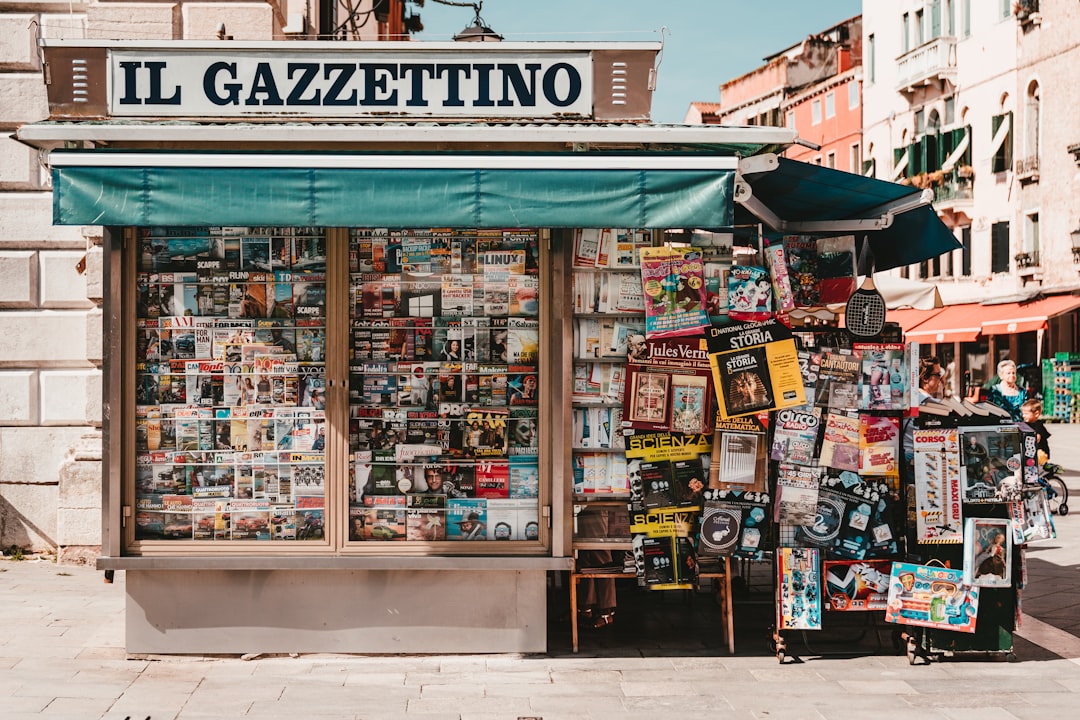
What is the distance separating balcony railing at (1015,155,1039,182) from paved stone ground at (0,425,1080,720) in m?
24.6

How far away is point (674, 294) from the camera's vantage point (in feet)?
21.7

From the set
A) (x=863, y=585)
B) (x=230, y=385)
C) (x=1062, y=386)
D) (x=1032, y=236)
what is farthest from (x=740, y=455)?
(x=1032, y=236)

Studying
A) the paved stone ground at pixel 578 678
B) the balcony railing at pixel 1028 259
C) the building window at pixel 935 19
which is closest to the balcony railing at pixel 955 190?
the balcony railing at pixel 1028 259

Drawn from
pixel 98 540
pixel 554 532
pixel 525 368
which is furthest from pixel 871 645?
pixel 98 540

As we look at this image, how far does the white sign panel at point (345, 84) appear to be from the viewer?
258 inches

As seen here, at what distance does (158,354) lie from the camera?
675cm

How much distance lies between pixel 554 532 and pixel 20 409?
5199 millimetres

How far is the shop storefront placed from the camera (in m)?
6.16

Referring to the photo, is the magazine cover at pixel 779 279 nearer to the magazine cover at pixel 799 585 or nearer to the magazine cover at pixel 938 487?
the magazine cover at pixel 938 487

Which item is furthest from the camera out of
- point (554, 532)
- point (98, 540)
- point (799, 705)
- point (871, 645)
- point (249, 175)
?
point (98, 540)

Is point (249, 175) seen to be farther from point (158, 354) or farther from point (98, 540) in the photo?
point (98, 540)

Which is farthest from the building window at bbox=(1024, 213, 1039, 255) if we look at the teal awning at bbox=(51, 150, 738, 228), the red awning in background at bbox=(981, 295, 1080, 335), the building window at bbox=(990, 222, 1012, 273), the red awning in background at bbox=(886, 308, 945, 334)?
the teal awning at bbox=(51, 150, 738, 228)

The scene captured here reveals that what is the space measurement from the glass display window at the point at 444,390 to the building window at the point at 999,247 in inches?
1079

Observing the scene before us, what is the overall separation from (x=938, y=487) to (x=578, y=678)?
2209 millimetres
